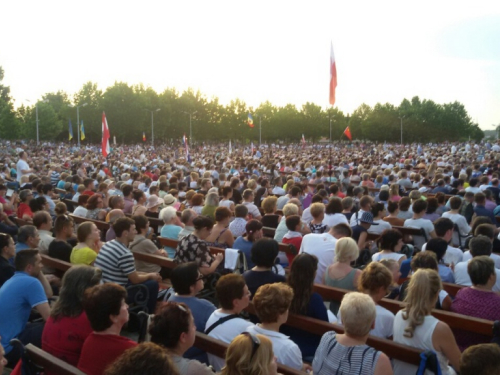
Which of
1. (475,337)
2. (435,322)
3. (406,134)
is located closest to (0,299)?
(435,322)

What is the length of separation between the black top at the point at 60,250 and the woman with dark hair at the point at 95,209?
144 inches

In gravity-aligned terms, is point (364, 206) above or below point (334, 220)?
above

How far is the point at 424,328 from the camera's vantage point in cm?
416

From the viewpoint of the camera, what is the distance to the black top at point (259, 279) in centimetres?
530

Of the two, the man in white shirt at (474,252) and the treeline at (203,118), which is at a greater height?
the treeline at (203,118)

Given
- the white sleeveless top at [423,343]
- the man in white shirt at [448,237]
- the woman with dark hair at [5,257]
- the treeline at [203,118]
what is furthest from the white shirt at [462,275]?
the treeline at [203,118]

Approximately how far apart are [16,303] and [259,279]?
7.64 feet

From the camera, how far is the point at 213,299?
6.64 metres

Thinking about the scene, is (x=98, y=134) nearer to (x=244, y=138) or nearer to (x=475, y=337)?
(x=244, y=138)

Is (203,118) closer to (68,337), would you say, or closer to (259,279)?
(259,279)

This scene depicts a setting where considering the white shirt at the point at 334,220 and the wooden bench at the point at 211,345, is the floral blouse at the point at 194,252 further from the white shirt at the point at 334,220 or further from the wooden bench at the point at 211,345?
the white shirt at the point at 334,220

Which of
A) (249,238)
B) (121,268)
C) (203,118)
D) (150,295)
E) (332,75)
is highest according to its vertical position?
(203,118)

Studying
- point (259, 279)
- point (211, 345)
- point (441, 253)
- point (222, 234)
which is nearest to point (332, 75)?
point (222, 234)

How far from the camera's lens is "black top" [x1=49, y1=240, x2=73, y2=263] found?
287 inches
